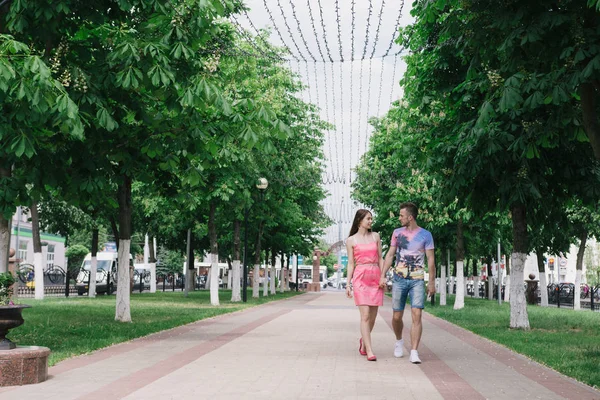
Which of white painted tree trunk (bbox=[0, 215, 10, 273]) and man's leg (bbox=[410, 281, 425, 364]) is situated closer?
man's leg (bbox=[410, 281, 425, 364])

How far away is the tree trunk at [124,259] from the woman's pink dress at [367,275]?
899 cm

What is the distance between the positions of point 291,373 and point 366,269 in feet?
6.31

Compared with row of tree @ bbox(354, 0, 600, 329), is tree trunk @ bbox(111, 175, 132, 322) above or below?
below

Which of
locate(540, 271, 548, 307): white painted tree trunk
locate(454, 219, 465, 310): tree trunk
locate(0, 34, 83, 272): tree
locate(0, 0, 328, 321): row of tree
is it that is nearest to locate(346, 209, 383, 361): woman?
locate(0, 0, 328, 321): row of tree

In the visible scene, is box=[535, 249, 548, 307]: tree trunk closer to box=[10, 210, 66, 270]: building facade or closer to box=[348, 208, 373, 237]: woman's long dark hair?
box=[348, 208, 373, 237]: woman's long dark hair

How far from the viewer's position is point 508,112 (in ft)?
44.6

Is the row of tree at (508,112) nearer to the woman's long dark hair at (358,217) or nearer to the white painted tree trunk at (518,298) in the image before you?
the white painted tree trunk at (518,298)

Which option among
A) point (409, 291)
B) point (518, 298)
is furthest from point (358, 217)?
point (518, 298)

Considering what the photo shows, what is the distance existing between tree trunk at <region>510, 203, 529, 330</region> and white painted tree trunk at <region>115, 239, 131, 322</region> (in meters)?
9.02

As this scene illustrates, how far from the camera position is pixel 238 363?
9.80 metres

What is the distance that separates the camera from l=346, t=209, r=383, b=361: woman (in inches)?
396

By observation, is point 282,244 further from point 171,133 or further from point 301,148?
point 171,133

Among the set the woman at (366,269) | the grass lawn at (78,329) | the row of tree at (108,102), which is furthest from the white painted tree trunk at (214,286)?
the woman at (366,269)

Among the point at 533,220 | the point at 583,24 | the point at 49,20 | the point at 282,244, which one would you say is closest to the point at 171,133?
the point at 49,20
